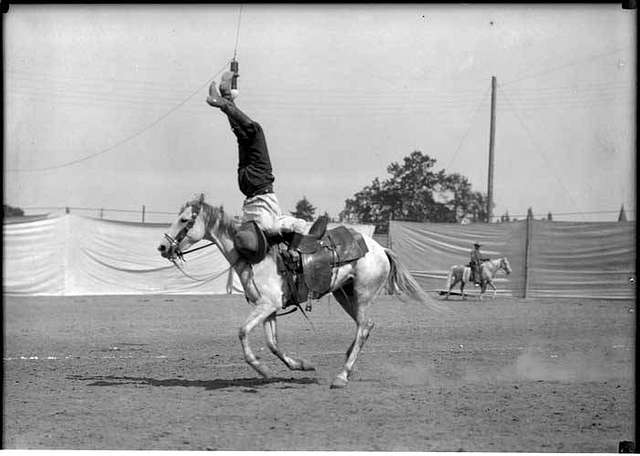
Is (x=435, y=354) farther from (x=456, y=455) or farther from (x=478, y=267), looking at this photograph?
(x=478, y=267)

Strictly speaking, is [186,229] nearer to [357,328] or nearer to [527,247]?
[357,328]

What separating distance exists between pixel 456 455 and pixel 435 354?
5919 mm

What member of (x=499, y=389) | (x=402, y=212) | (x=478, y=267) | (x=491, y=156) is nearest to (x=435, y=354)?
(x=499, y=389)

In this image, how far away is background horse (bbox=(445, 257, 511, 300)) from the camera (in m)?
25.6

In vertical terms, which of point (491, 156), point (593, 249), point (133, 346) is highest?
point (491, 156)

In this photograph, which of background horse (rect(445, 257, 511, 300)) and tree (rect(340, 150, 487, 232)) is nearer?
background horse (rect(445, 257, 511, 300))

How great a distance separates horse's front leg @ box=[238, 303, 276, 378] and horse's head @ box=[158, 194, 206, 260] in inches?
42.2

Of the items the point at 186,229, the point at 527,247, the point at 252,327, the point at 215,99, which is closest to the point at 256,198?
the point at 186,229

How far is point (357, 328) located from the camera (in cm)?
906

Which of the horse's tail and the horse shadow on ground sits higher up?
the horse's tail

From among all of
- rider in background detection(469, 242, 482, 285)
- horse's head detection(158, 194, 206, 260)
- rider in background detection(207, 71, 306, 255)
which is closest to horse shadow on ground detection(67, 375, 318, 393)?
horse's head detection(158, 194, 206, 260)

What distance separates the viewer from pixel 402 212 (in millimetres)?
36344

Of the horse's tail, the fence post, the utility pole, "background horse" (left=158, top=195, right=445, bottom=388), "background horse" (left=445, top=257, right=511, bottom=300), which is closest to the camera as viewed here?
"background horse" (left=158, top=195, right=445, bottom=388)

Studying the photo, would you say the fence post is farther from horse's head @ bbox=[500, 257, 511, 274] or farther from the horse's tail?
the horse's tail
